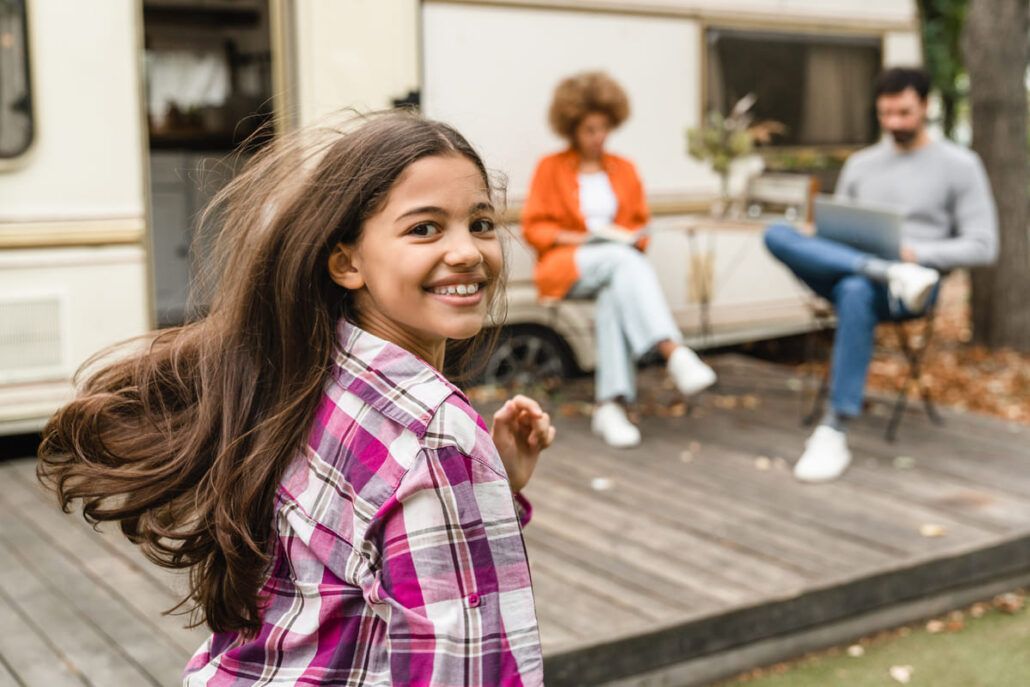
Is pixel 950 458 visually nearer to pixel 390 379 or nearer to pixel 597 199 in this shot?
pixel 597 199

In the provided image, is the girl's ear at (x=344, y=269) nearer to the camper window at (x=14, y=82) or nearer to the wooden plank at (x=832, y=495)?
the wooden plank at (x=832, y=495)

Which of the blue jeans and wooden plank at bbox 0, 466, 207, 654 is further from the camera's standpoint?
the blue jeans

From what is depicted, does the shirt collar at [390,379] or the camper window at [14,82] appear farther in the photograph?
the camper window at [14,82]

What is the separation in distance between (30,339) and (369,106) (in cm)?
177

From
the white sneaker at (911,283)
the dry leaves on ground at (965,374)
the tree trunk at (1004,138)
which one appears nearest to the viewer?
the white sneaker at (911,283)

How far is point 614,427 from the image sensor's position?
4672 millimetres

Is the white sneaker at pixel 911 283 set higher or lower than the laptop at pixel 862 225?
lower

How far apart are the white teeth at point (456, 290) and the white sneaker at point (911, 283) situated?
3.10 m

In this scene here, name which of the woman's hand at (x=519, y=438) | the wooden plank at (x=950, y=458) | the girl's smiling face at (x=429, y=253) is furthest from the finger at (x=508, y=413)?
the wooden plank at (x=950, y=458)

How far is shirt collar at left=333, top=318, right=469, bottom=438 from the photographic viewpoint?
1.21 meters

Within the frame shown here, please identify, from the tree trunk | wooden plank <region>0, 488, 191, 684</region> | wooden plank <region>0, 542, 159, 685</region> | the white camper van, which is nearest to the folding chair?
the white camper van

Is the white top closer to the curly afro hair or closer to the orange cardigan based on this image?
the orange cardigan

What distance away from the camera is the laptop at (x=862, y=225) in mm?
4309

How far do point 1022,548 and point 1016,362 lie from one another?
11.8ft
